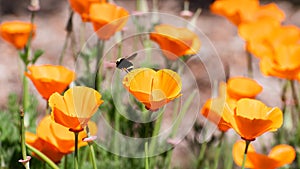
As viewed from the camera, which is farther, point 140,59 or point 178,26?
point 178,26

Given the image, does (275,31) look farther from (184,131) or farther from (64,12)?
(64,12)

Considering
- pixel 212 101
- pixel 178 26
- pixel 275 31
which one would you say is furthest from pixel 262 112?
pixel 275 31

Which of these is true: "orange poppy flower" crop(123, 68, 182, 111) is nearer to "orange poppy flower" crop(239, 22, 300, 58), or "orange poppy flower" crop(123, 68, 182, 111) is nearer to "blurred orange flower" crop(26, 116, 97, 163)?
"blurred orange flower" crop(26, 116, 97, 163)

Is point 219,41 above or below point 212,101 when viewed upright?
below

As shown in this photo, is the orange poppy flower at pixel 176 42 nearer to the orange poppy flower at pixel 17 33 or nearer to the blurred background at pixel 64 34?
the orange poppy flower at pixel 17 33

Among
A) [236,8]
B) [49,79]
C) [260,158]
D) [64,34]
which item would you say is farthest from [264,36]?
[64,34]

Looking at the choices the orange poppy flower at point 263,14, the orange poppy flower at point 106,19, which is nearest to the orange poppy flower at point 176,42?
the orange poppy flower at point 106,19

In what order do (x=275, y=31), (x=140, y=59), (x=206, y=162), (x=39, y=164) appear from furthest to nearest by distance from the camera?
(x=275, y=31), (x=206, y=162), (x=39, y=164), (x=140, y=59)

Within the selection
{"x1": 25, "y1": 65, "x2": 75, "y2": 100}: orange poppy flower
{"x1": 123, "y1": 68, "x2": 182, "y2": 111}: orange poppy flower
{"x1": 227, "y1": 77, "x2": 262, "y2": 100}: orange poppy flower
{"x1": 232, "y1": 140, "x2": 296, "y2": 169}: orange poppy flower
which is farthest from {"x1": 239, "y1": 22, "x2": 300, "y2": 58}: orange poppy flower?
{"x1": 123, "y1": 68, "x2": 182, "y2": 111}: orange poppy flower
